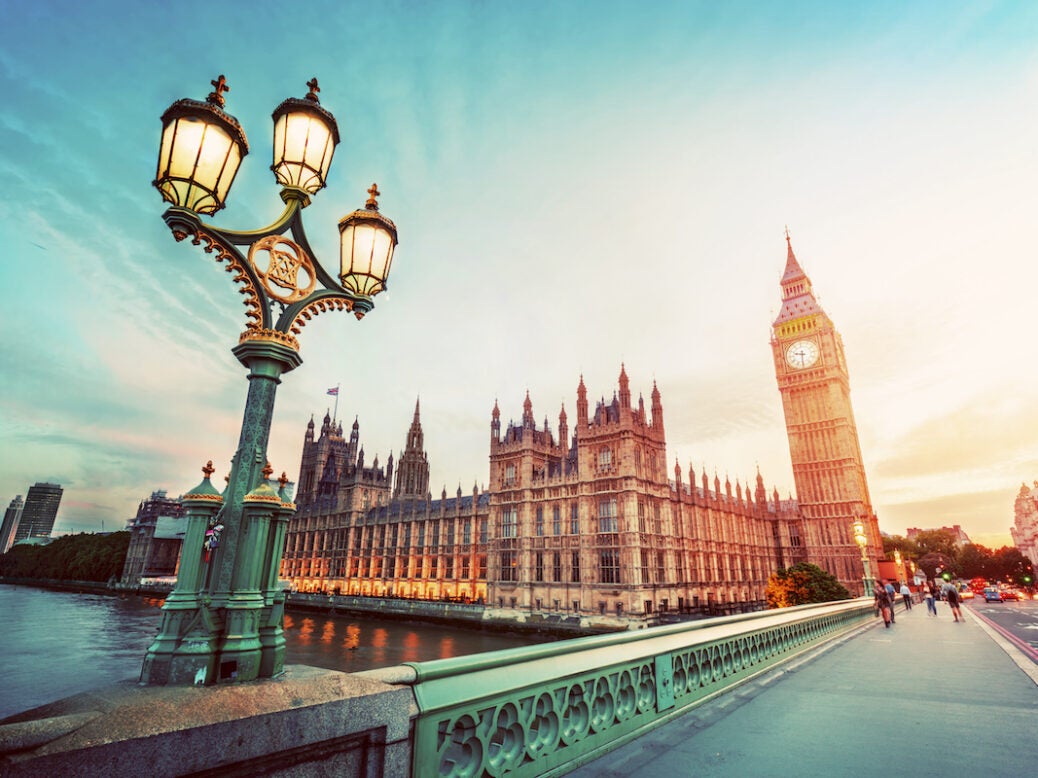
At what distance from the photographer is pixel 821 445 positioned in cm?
7094

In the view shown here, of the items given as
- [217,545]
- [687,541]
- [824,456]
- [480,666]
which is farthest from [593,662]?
[824,456]

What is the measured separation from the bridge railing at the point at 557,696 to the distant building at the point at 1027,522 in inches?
5618

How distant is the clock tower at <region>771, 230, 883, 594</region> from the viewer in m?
65.1

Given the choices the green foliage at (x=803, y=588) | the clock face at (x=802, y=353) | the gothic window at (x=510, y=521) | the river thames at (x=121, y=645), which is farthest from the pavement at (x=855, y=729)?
the clock face at (x=802, y=353)

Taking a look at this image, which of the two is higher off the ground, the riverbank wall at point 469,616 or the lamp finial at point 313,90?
the lamp finial at point 313,90

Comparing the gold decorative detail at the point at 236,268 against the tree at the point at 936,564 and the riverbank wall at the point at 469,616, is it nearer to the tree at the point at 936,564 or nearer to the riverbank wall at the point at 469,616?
the riverbank wall at the point at 469,616

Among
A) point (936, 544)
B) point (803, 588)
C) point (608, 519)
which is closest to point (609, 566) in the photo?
point (608, 519)

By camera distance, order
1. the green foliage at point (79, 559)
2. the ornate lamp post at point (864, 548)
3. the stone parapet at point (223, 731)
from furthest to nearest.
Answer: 1. the green foliage at point (79, 559)
2. the ornate lamp post at point (864, 548)
3. the stone parapet at point (223, 731)

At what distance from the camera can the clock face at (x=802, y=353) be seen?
75.2m

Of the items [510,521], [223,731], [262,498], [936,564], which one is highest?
[510,521]

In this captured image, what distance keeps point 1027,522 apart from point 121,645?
557ft

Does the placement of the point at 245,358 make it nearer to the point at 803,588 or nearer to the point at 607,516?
the point at 803,588

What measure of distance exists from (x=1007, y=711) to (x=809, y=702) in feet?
6.68

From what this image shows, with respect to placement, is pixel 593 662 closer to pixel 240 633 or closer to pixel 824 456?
pixel 240 633
